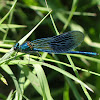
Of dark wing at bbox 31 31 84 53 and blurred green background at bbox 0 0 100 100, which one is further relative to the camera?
blurred green background at bbox 0 0 100 100

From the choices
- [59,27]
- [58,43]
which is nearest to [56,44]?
[58,43]

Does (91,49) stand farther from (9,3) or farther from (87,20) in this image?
(9,3)

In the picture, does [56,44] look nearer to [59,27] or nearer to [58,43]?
[58,43]

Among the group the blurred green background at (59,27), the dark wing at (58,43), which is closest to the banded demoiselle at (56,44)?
the dark wing at (58,43)

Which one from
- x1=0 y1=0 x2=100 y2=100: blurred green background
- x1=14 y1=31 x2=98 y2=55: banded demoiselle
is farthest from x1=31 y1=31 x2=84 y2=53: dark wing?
x1=0 y1=0 x2=100 y2=100: blurred green background

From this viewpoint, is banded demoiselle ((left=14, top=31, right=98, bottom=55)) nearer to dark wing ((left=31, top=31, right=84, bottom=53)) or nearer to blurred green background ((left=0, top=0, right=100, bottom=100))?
dark wing ((left=31, top=31, right=84, bottom=53))

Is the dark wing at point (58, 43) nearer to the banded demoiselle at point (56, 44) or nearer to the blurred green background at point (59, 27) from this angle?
the banded demoiselle at point (56, 44)
